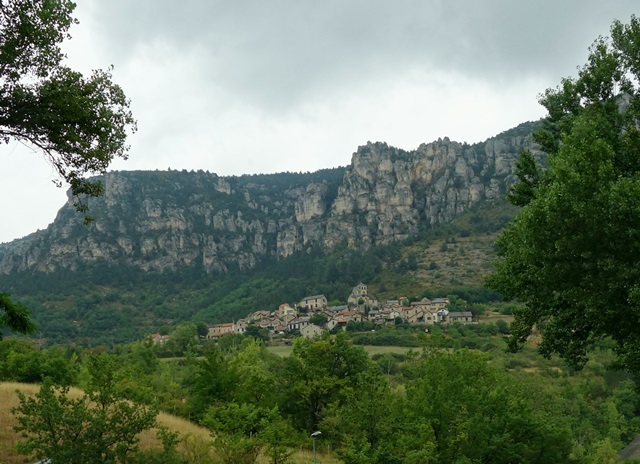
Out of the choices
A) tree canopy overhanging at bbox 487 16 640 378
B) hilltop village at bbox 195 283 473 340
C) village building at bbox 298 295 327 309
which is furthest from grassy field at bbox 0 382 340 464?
village building at bbox 298 295 327 309

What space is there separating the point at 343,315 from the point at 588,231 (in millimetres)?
126229

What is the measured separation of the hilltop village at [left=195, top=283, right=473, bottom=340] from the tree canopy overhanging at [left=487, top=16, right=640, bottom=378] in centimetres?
10007

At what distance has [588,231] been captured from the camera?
12898 mm

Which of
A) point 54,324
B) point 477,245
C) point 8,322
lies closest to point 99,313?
point 54,324

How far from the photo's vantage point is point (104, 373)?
16516 millimetres

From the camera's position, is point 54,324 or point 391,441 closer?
point 391,441

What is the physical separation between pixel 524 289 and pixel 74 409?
47.5ft

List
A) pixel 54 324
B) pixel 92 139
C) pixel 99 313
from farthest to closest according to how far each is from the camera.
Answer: pixel 99 313 → pixel 54 324 → pixel 92 139

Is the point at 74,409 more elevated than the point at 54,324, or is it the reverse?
the point at 74,409

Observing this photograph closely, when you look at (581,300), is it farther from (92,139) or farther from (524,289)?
(92,139)

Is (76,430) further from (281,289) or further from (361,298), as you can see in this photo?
(281,289)

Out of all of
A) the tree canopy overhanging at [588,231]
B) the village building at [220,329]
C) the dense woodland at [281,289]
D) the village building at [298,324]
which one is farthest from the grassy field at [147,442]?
the dense woodland at [281,289]

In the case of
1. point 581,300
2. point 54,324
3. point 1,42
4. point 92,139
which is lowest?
point 54,324

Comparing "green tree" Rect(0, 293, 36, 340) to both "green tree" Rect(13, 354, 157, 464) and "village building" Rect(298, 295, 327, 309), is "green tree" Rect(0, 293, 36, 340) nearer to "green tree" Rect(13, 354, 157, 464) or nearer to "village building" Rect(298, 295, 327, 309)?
"green tree" Rect(13, 354, 157, 464)
